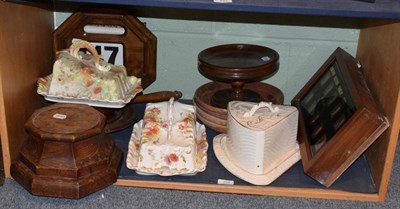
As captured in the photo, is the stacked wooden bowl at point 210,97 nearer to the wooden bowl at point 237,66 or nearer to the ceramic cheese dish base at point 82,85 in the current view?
the wooden bowl at point 237,66

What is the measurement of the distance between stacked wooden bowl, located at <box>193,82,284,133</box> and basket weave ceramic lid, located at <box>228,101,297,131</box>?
0.11 meters

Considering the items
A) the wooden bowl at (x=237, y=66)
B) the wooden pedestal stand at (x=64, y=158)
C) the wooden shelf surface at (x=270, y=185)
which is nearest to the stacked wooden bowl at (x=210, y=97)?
the wooden bowl at (x=237, y=66)

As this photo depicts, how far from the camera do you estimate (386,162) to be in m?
1.24

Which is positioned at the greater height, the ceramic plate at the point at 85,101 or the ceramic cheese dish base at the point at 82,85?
the ceramic cheese dish base at the point at 82,85

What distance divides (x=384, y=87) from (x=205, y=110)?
409 millimetres

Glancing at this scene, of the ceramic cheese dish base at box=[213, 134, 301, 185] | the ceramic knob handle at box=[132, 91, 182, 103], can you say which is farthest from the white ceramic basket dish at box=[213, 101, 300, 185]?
the ceramic knob handle at box=[132, 91, 182, 103]

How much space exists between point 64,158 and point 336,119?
549 millimetres

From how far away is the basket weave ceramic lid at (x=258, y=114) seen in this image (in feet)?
4.15

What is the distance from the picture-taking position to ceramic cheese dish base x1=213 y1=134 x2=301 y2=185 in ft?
4.19

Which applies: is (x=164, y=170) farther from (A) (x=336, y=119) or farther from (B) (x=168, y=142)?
(A) (x=336, y=119)

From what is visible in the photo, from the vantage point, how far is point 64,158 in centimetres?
122

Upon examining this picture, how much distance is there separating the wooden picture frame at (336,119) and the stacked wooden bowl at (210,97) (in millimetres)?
72

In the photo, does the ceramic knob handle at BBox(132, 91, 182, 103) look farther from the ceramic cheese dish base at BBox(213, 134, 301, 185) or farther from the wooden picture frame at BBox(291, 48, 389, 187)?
the wooden picture frame at BBox(291, 48, 389, 187)

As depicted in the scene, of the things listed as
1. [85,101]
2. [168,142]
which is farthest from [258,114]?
[85,101]
